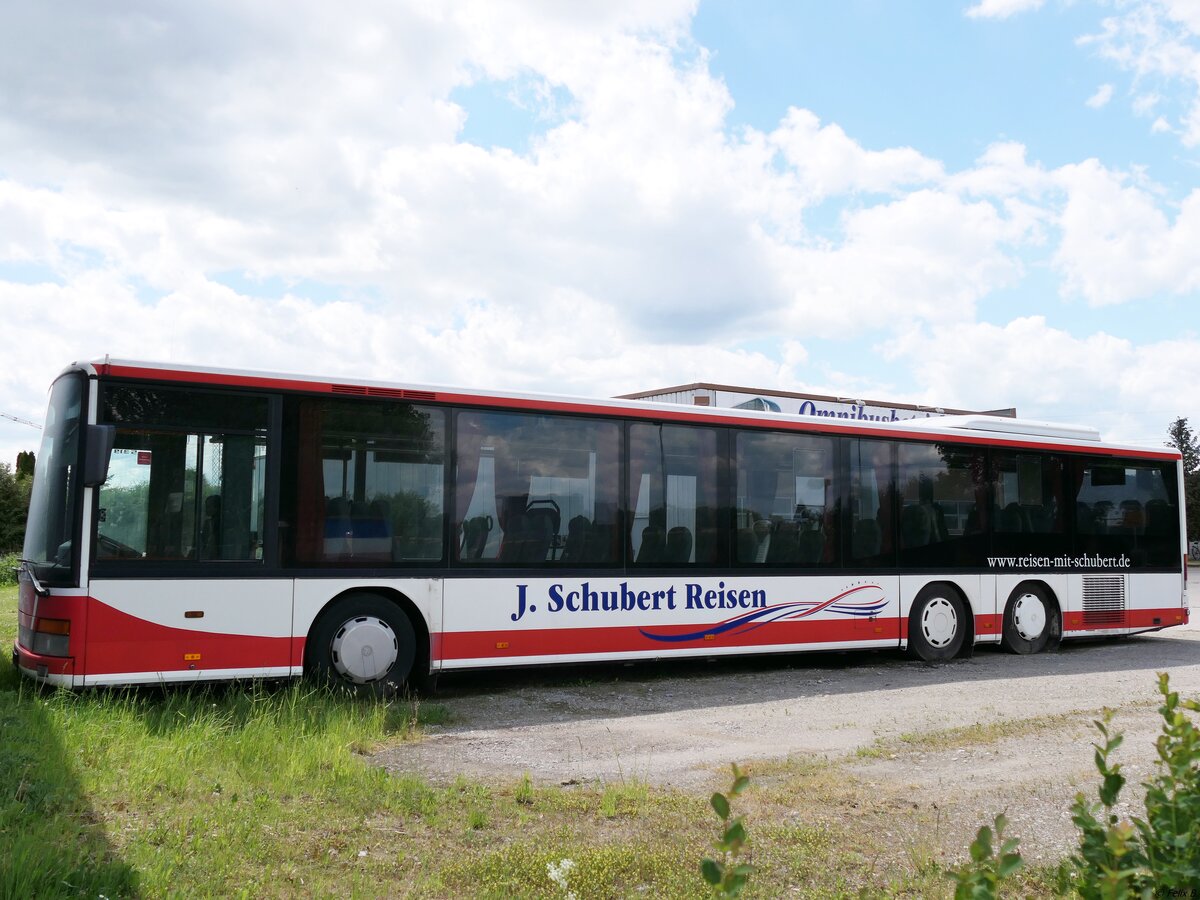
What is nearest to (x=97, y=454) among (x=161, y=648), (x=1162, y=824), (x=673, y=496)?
(x=161, y=648)

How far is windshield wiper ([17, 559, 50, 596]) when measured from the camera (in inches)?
339

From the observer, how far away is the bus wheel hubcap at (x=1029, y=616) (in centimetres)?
1412

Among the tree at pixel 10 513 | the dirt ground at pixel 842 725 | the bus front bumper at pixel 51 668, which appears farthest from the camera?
the tree at pixel 10 513

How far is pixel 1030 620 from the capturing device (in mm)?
14219

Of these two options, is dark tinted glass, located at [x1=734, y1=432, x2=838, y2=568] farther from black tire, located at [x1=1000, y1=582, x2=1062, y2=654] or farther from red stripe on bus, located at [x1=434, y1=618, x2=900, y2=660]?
black tire, located at [x1=1000, y1=582, x2=1062, y2=654]

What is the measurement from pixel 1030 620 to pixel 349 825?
11318mm

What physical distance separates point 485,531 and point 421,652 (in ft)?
4.30

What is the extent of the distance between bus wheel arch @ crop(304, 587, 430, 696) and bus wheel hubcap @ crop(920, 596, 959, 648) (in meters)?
6.63

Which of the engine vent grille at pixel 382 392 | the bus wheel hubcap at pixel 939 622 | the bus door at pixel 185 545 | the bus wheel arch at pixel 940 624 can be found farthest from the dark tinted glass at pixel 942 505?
the bus door at pixel 185 545

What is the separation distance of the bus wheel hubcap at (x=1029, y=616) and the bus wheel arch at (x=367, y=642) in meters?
8.38

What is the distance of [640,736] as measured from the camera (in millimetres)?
8516

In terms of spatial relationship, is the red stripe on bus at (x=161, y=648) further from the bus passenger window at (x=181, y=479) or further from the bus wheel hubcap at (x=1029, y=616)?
the bus wheel hubcap at (x=1029, y=616)

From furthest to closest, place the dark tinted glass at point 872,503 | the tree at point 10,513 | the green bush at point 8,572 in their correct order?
the tree at point 10,513 → the green bush at point 8,572 → the dark tinted glass at point 872,503

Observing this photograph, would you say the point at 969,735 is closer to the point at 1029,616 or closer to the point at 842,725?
the point at 842,725
